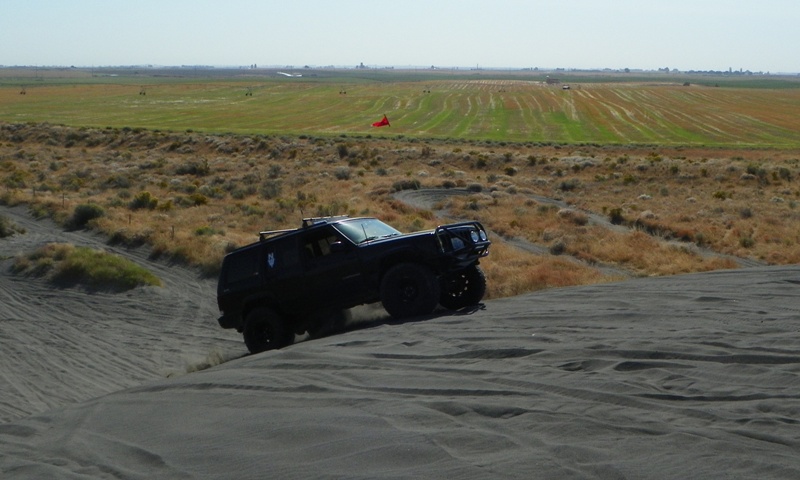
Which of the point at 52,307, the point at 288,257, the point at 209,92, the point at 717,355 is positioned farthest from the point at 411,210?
the point at 209,92

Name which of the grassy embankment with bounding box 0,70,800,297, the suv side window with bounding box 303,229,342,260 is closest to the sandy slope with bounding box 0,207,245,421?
the suv side window with bounding box 303,229,342,260

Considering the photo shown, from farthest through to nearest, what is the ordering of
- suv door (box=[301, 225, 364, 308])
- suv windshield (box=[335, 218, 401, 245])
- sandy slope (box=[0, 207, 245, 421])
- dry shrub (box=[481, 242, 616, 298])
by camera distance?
dry shrub (box=[481, 242, 616, 298])
sandy slope (box=[0, 207, 245, 421])
suv windshield (box=[335, 218, 401, 245])
suv door (box=[301, 225, 364, 308])

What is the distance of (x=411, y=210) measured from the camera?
105 ft

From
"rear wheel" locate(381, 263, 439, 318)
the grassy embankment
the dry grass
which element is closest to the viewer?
"rear wheel" locate(381, 263, 439, 318)

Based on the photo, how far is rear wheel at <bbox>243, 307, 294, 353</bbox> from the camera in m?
14.1

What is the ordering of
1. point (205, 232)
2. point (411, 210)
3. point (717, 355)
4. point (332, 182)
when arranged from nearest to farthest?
point (717, 355), point (205, 232), point (411, 210), point (332, 182)

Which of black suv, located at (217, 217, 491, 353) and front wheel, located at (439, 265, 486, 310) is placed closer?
black suv, located at (217, 217, 491, 353)

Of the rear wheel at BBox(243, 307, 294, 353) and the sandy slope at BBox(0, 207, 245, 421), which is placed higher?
the rear wheel at BBox(243, 307, 294, 353)

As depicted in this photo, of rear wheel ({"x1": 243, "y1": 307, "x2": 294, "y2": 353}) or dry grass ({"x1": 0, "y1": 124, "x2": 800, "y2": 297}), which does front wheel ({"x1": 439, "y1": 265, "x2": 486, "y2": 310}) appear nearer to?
rear wheel ({"x1": 243, "y1": 307, "x2": 294, "y2": 353})

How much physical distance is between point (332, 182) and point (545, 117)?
202 feet

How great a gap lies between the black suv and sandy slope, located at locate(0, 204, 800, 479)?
630mm

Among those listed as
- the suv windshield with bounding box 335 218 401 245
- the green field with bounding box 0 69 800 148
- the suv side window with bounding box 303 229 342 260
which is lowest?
the suv side window with bounding box 303 229 342 260

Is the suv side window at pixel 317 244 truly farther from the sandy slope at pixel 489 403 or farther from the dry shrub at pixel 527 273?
the dry shrub at pixel 527 273

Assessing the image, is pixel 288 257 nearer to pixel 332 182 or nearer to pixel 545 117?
pixel 332 182
